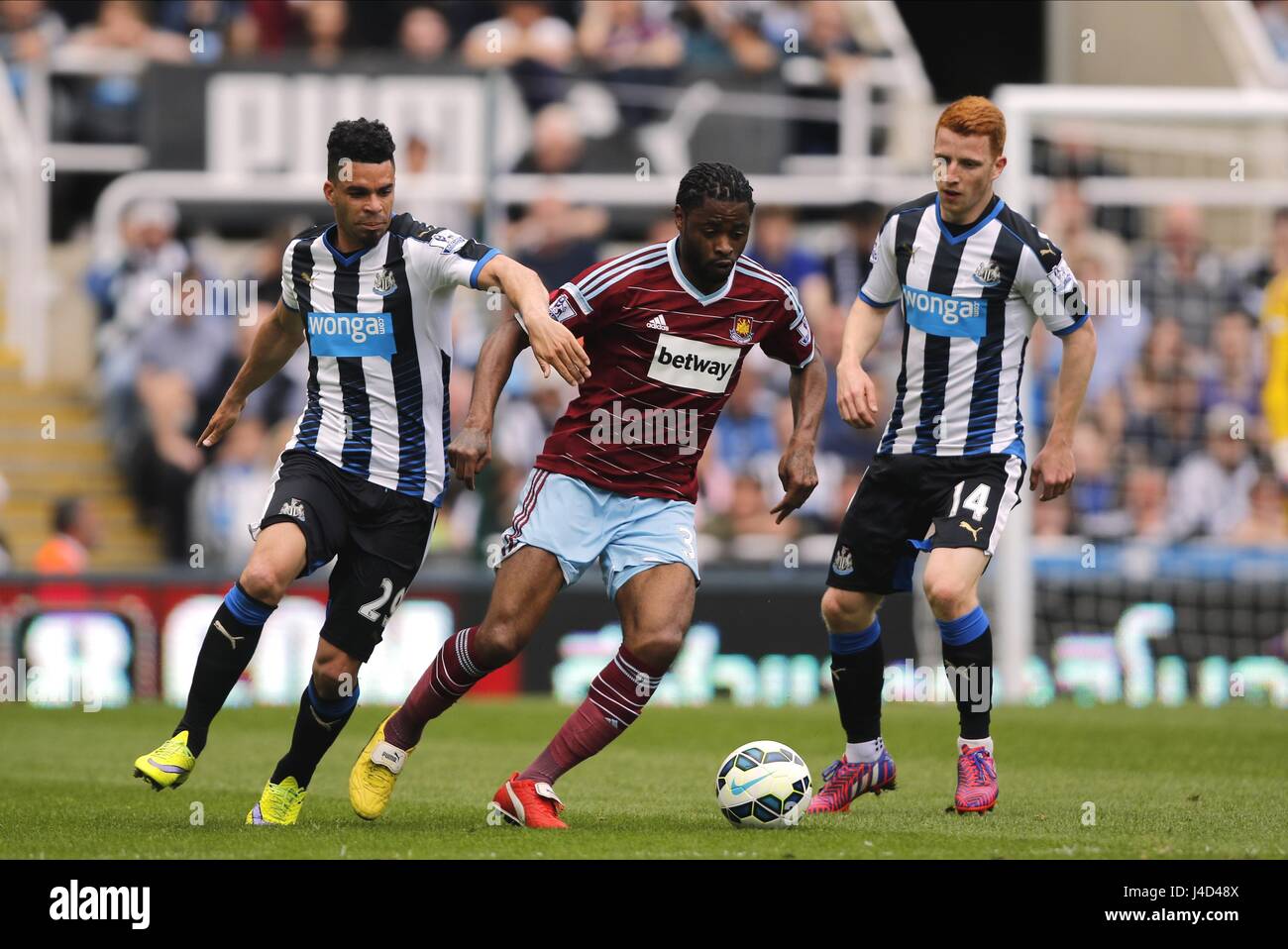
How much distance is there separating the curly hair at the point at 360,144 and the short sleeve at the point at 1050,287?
7.81 feet

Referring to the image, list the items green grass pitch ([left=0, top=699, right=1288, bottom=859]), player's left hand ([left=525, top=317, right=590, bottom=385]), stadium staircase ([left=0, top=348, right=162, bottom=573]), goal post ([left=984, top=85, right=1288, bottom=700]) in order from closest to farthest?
green grass pitch ([left=0, top=699, right=1288, bottom=859])
player's left hand ([left=525, top=317, right=590, bottom=385])
goal post ([left=984, top=85, right=1288, bottom=700])
stadium staircase ([left=0, top=348, right=162, bottom=573])

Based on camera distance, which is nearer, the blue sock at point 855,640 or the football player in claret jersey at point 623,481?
the football player in claret jersey at point 623,481

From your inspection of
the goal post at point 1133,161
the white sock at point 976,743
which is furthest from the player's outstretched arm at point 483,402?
the goal post at point 1133,161

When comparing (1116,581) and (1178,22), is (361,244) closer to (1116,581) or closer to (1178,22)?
(1116,581)

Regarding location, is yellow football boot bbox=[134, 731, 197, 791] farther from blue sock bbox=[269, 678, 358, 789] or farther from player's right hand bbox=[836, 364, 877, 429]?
player's right hand bbox=[836, 364, 877, 429]

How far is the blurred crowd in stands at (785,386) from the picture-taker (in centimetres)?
1467

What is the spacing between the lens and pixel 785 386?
15.8 metres

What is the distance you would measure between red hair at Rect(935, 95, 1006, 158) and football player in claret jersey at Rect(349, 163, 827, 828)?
0.86m

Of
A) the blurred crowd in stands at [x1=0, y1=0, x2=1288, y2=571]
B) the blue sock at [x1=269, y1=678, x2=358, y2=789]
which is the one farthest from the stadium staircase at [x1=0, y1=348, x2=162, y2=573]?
the blue sock at [x1=269, y1=678, x2=358, y2=789]

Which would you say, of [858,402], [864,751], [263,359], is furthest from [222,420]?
[864,751]

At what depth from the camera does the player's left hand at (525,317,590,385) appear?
6273mm

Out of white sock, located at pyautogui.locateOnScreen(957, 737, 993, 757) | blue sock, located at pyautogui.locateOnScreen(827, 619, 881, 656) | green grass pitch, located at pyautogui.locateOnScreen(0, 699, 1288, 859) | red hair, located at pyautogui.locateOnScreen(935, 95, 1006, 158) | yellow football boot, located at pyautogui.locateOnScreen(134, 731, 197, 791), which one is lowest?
green grass pitch, located at pyautogui.locateOnScreen(0, 699, 1288, 859)
